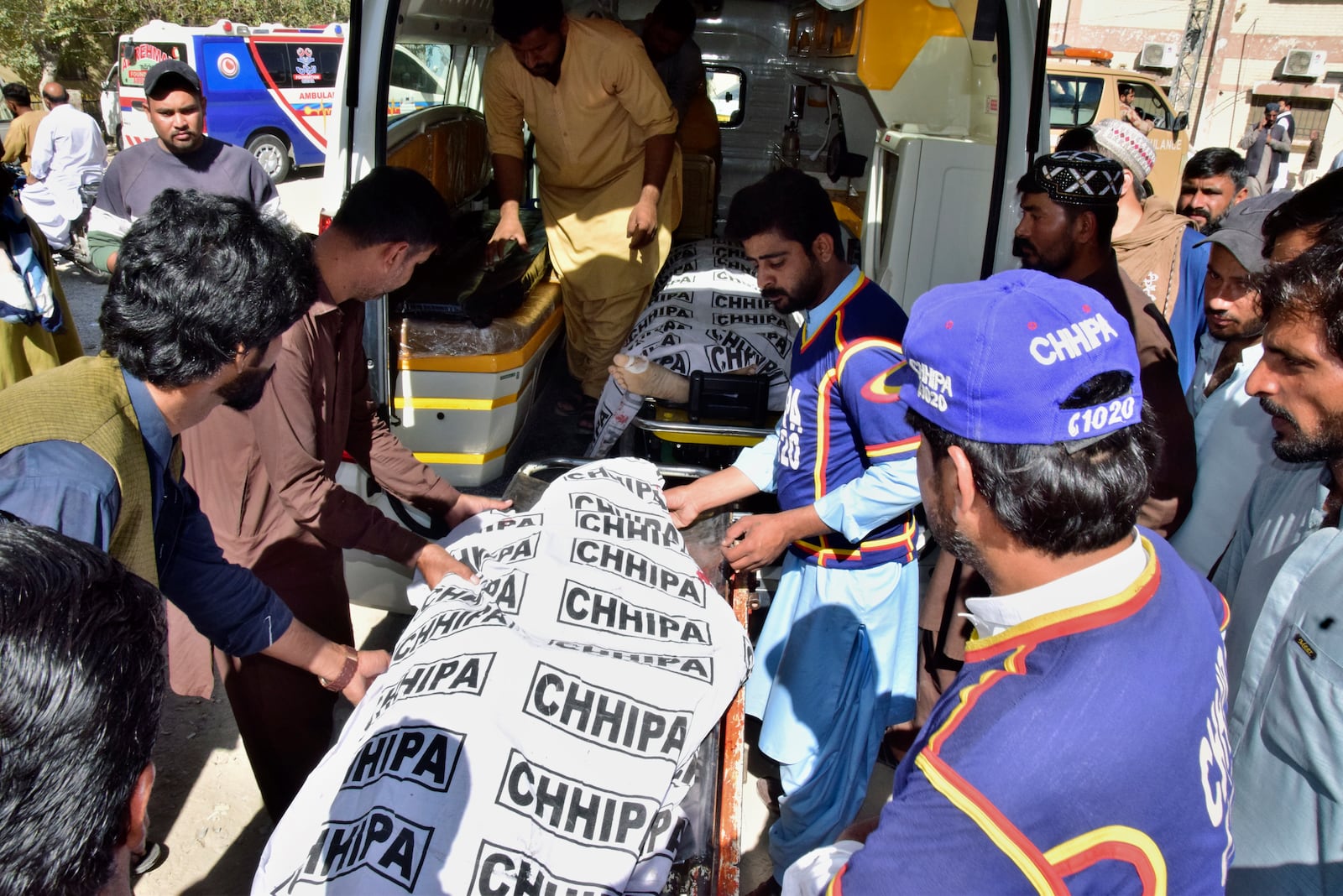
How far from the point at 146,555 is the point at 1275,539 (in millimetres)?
2039

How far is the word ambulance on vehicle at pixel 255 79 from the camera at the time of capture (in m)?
14.0

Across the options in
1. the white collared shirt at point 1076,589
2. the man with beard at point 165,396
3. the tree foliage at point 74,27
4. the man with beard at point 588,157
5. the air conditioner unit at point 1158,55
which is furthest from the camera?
the tree foliage at point 74,27

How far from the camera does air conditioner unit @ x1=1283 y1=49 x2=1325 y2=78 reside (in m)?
19.8

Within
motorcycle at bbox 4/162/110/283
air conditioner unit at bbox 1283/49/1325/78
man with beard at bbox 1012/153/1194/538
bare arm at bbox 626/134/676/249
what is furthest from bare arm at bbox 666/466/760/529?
air conditioner unit at bbox 1283/49/1325/78

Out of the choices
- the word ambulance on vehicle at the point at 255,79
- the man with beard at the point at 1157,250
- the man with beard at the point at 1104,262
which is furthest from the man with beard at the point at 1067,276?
the word ambulance on vehicle at the point at 255,79

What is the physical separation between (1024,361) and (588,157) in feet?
11.4

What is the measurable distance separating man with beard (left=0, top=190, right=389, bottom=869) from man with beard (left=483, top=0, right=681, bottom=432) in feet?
7.78

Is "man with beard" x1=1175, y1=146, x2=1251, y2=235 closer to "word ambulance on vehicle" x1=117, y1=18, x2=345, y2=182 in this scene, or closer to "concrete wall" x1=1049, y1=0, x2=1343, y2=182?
"word ambulance on vehicle" x1=117, y1=18, x2=345, y2=182

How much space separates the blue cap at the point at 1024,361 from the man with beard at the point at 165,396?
122cm

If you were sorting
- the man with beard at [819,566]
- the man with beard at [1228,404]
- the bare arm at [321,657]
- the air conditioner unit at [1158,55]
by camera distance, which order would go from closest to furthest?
1. the bare arm at [321,657]
2. the man with beard at [1228,404]
3. the man with beard at [819,566]
4. the air conditioner unit at [1158,55]

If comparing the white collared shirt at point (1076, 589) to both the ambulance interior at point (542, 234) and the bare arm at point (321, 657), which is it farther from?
the bare arm at point (321, 657)

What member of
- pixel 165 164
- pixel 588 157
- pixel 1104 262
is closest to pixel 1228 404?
pixel 1104 262

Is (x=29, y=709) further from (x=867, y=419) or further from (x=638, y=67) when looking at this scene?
(x=638, y=67)

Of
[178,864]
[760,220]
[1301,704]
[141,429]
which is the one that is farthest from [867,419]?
[178,864]
